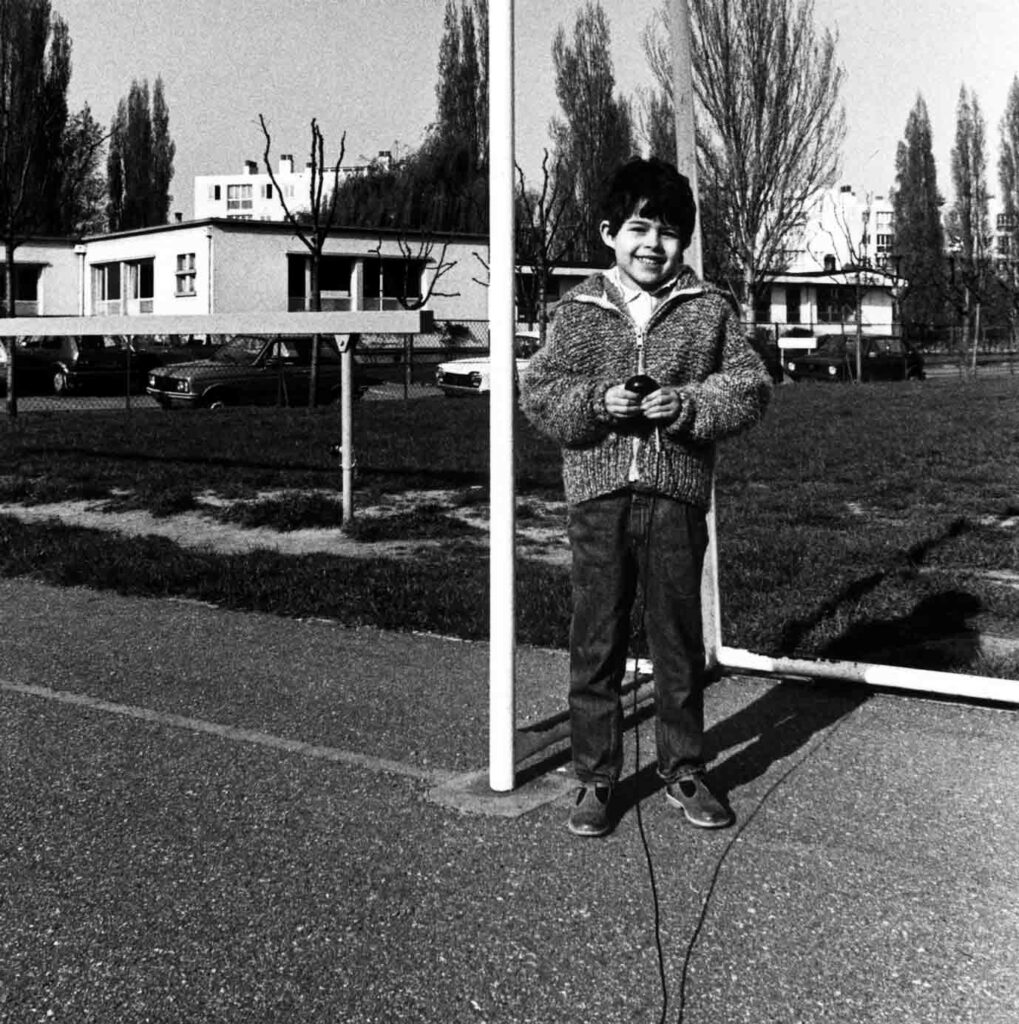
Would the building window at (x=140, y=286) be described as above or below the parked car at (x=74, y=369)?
above

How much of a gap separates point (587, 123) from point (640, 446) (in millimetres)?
39201

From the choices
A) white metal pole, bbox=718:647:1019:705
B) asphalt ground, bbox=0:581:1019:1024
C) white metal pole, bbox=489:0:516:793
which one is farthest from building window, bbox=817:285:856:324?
white metal pole, bbox=489:0:516:793

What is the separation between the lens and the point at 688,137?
5176 millimetres

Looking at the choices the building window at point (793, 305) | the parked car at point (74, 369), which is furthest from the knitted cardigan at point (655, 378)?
the building window at point (793, 305)

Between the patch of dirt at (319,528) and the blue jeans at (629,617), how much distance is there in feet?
14.4

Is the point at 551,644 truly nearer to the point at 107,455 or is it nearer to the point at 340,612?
the point at 340,612

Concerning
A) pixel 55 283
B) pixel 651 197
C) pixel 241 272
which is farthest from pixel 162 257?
pixel 651 197

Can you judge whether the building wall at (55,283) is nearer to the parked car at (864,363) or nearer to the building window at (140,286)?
the building window at (140,286)

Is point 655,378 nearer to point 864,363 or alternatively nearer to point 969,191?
point 864,363

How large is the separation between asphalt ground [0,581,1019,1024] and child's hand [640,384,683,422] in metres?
1.09

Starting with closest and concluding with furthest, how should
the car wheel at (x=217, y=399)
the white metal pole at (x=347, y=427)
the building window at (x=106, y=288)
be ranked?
the white metal pole at (x=347, y=427) < the car wheel at (x=217, y=399) < the building window at (x=106, y=288)

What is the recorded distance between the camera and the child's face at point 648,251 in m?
3.77

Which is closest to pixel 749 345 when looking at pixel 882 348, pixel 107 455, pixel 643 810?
pixel 643 810

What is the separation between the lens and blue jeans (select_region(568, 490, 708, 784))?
12.4 feet
